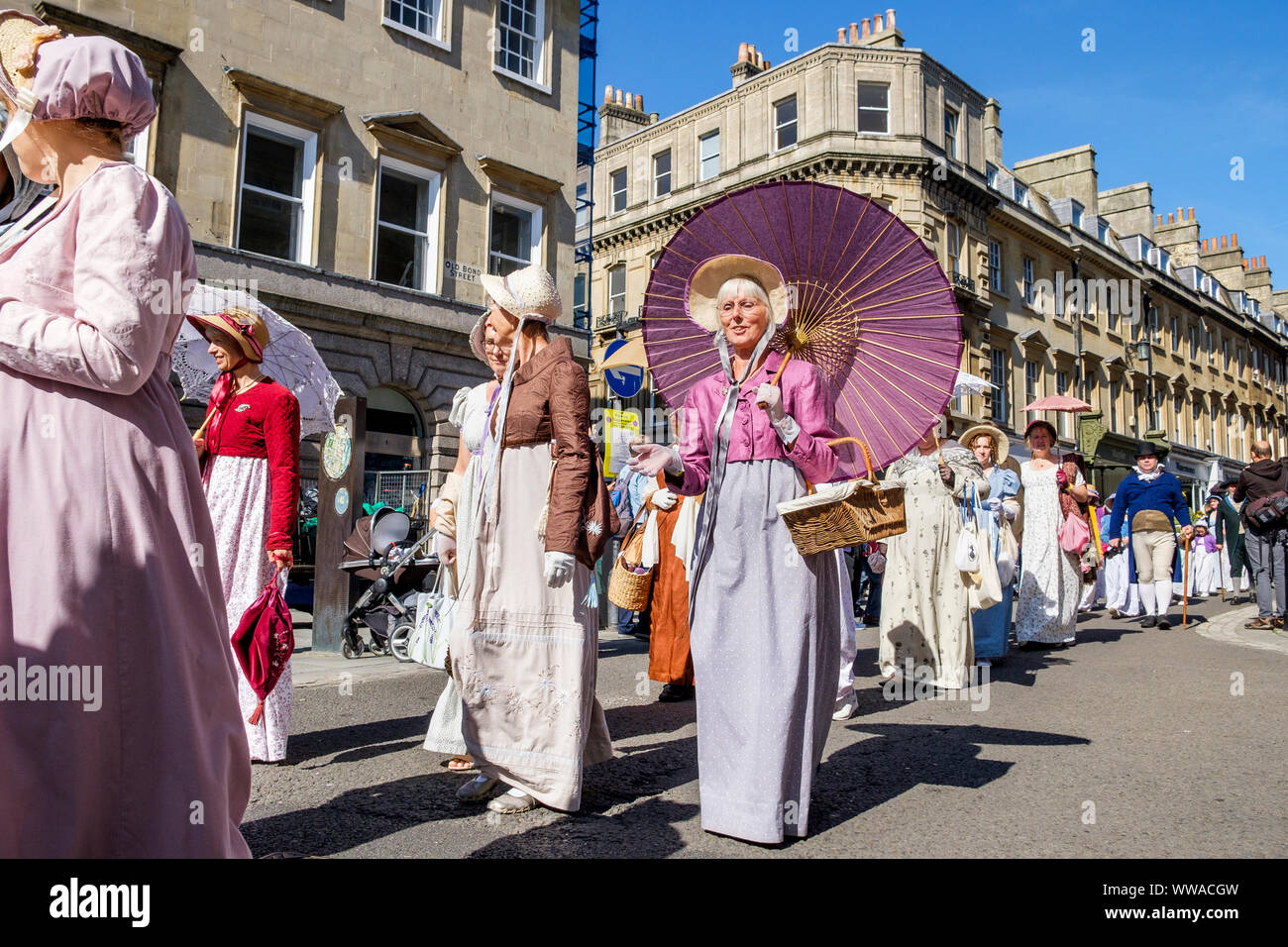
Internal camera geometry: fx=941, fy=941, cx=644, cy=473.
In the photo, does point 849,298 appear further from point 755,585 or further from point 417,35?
point 417,35

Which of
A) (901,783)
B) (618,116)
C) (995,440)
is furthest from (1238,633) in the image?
(618,116)

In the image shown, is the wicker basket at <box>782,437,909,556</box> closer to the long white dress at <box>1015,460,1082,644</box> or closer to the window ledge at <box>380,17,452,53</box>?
the long white dress at <box>1015,460,1082,644</box>

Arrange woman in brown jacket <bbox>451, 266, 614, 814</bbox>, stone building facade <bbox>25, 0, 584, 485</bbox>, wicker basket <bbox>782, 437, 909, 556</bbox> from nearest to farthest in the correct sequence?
wicker basket <bbox>782, 437, 909, 556</bbox>, woman in brown jacket <bbox>451, 266, 614, 814</bbox>, stone building facade <bbox>25, 0, 584, 485</bbox>

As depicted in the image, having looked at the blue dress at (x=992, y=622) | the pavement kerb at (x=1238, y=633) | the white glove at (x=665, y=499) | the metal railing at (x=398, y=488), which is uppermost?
the metal railing at (x=398, y=488)

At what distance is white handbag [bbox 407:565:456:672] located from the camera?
428 cm

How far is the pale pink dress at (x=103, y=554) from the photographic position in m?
1.83


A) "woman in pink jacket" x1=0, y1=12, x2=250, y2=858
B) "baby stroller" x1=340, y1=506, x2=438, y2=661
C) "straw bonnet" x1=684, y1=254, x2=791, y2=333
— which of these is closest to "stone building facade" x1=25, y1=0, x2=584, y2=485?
"baby stroller" x1=340, y1=506, x2=438, y2=661

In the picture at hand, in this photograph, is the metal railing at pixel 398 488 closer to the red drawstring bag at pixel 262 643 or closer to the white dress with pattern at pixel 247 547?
the white dress with pattern at pixel 247 547

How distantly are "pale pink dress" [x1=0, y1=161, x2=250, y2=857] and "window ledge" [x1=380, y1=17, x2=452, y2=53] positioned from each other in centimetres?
1701

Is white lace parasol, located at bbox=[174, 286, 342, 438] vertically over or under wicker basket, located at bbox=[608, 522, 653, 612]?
over

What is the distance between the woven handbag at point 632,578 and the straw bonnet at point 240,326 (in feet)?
9.20

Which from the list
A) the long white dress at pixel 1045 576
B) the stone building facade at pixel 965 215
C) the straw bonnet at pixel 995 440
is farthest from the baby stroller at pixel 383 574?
the stone building facade at pixel 965 215

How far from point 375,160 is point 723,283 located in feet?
48.3
